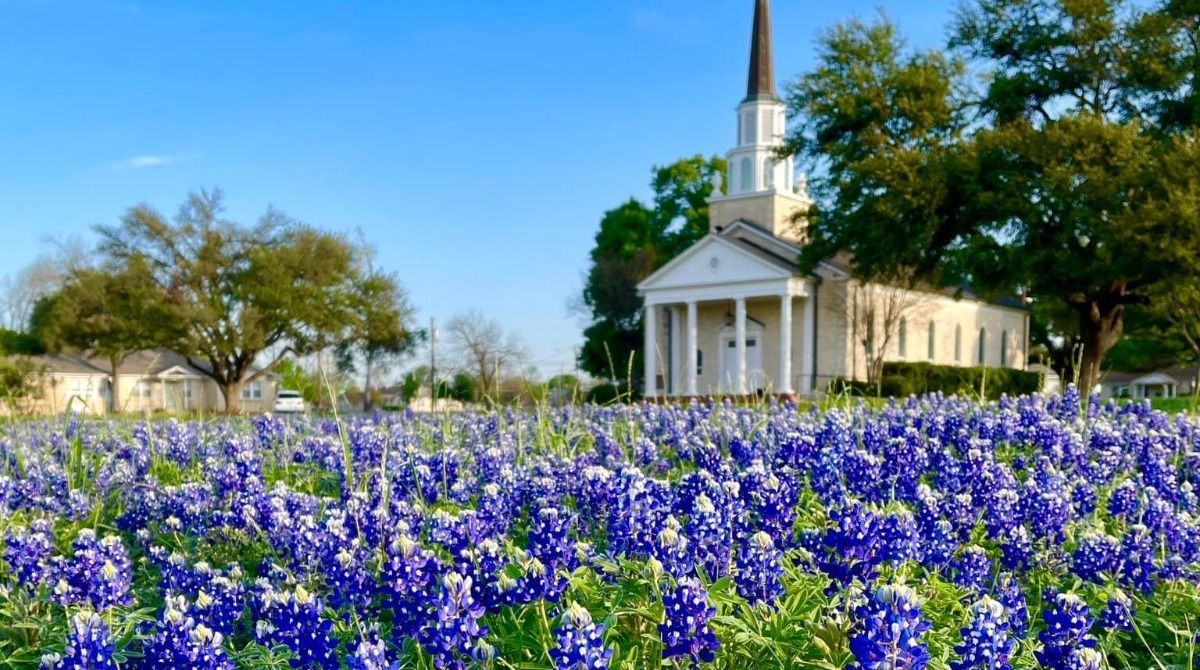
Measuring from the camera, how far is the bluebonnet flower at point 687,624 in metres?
2.11

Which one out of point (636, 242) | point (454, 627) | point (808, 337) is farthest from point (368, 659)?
point (636, 242)

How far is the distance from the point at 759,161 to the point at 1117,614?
38611 mm

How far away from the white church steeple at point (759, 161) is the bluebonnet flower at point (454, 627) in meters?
38.5

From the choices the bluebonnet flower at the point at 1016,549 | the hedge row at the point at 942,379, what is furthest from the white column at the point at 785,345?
the bluebonnet flower at the point at 1016,549

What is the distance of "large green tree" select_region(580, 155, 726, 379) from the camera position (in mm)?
44094

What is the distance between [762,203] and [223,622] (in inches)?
1519

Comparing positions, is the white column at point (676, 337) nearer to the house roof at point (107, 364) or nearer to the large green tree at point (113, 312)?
the large green tree at point (113, 312)

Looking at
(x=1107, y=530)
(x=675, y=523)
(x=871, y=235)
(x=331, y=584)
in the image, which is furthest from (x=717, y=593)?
(x=871, y=235)

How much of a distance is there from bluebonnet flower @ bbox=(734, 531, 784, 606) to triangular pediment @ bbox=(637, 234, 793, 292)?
31.6 meters

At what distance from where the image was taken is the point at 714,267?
116 feet

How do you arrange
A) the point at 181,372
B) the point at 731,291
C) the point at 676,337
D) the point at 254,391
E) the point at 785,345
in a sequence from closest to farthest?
the point at 785,345
the point at 731,291
the point at 676,337
the point at 181,372
the point at 254,391

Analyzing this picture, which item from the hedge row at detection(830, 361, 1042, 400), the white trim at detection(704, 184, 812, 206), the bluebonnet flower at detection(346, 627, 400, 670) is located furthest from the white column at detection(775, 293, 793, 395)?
the bluebonnet flower at detection(346, 627, 400, 670)

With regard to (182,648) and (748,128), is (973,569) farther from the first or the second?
(748,128)

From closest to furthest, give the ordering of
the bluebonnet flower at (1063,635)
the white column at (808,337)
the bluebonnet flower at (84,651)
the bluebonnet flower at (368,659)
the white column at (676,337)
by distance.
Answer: the bluebonnet flower at (368,659), the bluebonnet flower at (84,651), the bluebonnet flower at (1063,635), the white column at (808,337), the white column at (676,337)
